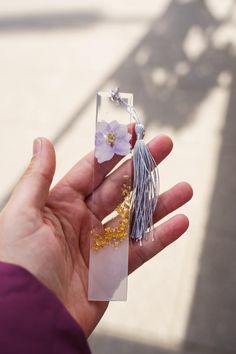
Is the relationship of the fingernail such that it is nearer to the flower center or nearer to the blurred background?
the flower center

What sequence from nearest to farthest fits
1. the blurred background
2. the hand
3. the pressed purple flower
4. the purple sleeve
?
the purple sleeve → the hand → the pressed purple flower → the blurred background

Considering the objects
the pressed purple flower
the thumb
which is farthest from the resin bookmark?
the thumb

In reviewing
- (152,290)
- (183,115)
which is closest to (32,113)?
(183,115)

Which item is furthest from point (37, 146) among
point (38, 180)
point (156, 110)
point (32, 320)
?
point (156, 110)

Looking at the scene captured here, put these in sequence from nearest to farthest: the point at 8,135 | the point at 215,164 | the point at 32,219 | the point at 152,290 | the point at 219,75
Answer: the point at 32,219
the point at 152,290
the point at 215,164
the point at 8,135
the point at 219,75

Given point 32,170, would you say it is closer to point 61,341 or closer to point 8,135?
point 61,341

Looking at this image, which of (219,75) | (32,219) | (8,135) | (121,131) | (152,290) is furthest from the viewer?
(219,75)
